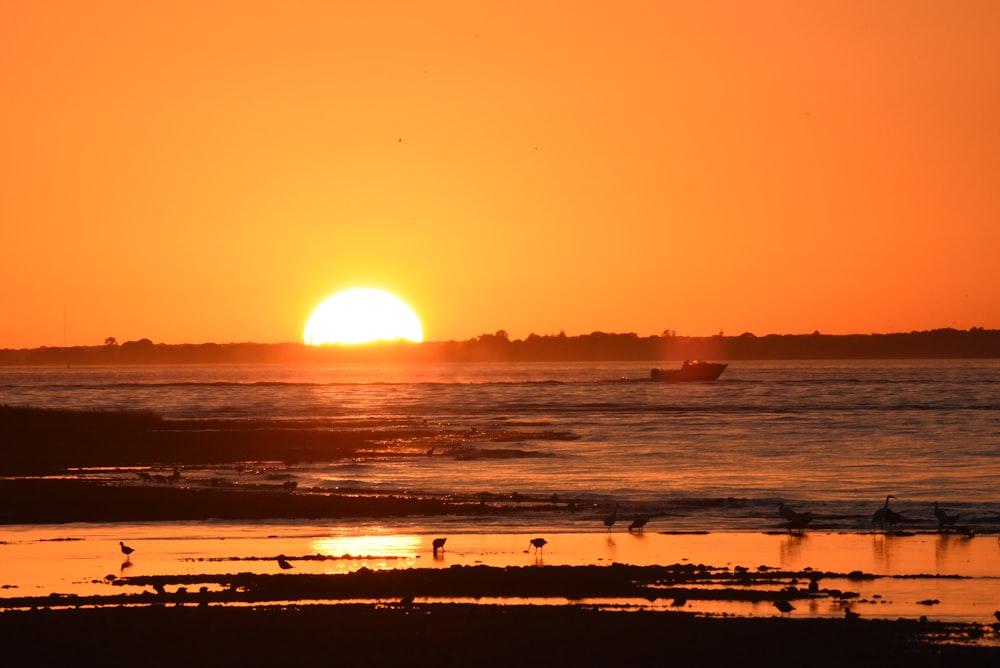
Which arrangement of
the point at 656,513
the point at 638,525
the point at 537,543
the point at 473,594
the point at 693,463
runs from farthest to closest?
the point at 693,463
the point at 656,513
the point at 638,525
the point at 537,543
the point at 473,594

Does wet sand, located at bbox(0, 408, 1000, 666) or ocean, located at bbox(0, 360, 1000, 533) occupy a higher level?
ocean, located at bbox(0, 360, 1000, 533)

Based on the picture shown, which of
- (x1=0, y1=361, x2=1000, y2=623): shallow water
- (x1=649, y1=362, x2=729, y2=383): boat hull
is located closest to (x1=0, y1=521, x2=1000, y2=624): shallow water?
(x1=0, y1=361, x2=1000, y2=623): shallow water

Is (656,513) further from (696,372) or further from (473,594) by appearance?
(696,372)

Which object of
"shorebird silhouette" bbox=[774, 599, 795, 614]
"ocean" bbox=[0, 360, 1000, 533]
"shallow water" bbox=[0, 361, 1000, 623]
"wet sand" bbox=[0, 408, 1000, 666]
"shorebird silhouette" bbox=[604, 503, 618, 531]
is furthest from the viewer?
"ocean" bbox=[0, 360, 1000, 533]

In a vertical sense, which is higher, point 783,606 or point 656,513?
point 656,513

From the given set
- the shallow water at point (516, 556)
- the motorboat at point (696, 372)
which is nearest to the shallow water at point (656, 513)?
the shallow water at point (516, 556)

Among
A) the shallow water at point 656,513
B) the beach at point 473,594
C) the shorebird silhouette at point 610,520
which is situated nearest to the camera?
the beach at point 473,594

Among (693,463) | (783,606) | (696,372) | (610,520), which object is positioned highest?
(696,372)

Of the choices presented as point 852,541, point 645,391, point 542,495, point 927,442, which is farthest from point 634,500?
point 645,391

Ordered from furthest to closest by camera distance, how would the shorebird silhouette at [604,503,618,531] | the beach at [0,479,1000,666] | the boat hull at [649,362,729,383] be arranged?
the boat hull at [649,362,729,383]
the shorebird silhouette at [604,503,618,531]
the beach at [0,479,1000,666]

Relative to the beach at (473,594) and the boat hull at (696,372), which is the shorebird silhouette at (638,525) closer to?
the beach at (473,594)

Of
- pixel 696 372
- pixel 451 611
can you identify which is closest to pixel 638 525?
pixel 451 611

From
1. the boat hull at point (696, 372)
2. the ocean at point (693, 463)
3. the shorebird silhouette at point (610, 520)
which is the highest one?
the boat hull at point (696, 372)

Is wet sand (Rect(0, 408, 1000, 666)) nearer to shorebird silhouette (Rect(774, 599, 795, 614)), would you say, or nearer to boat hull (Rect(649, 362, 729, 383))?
shorebird silhouette (Rect(774, 599, 795, 614))
